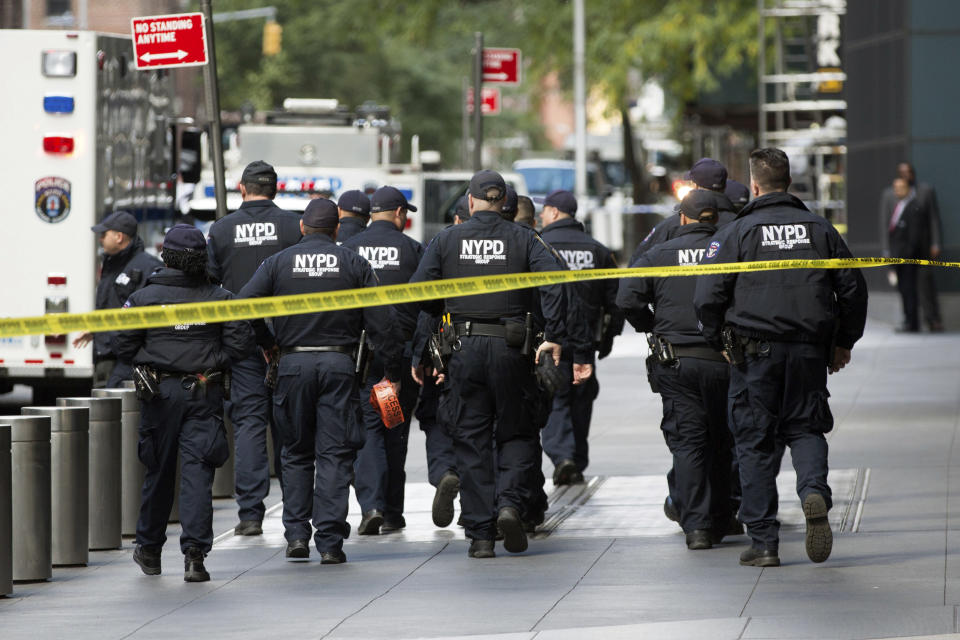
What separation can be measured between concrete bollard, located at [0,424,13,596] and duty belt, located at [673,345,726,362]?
11.5 ft

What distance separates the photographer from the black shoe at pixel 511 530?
371 inches

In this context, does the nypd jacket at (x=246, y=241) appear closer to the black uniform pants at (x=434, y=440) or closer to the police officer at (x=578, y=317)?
the black uniform pants at (x=434, y=440)

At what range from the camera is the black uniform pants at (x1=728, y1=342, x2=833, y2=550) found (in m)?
8.81

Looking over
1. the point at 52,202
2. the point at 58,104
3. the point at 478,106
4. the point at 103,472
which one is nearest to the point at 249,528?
the point at 103,472

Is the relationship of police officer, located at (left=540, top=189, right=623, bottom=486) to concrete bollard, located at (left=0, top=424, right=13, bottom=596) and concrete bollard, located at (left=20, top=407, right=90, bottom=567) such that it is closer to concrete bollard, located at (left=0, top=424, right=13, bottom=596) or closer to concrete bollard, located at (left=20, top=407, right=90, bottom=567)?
concrete bollard, located at (left=20, top=407, right=90, bottom=567)

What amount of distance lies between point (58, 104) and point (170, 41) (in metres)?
1.79

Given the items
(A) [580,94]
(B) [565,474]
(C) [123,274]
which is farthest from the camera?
(A) [580,94]

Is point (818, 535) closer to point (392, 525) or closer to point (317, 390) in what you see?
point (317, 390)

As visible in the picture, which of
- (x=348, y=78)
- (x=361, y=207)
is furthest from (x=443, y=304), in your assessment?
(x=348, y=78)

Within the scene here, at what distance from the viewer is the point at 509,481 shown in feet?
31.3

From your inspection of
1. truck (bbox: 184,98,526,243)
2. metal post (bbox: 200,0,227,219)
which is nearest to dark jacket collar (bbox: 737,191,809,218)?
metal post (bbox: 200,0,227,219)

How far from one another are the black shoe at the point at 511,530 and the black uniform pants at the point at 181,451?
1485 millimetres

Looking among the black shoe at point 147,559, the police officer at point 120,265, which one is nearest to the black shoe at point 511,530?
the black shoe at point 147,559

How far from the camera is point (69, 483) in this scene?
945 centimetres
